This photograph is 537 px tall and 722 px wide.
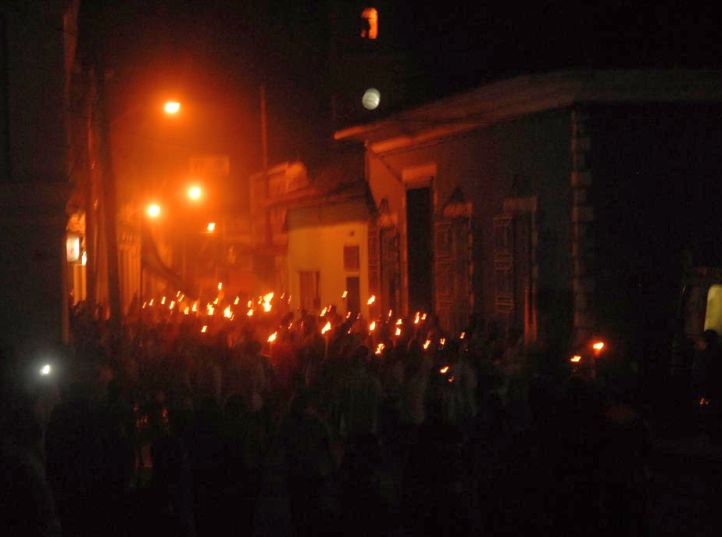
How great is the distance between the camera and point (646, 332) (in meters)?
19.8

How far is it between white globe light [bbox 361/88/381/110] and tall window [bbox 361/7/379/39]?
1.58m

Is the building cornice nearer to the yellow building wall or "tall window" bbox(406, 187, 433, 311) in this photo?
"tall window" bbox(406, 187, 433, 311)

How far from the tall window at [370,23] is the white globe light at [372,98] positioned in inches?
62.1

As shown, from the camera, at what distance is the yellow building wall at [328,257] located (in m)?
30.1

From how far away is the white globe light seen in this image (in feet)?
113

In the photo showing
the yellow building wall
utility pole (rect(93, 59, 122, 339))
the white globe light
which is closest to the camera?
utility pole (rect(93, 59, 122, 339))

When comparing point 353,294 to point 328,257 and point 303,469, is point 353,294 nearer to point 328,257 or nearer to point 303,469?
point 328,257

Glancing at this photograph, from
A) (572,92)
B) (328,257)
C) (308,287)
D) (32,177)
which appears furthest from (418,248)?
(32,177)

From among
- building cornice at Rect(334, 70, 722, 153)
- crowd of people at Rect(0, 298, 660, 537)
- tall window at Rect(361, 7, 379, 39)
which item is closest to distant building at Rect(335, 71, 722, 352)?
building cornice at Rect(334, 70, 722, 153)

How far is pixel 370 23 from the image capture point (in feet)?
115

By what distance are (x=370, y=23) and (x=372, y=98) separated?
2277mm

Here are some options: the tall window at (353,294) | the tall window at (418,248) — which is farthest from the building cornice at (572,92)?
the tall window at (353,294)

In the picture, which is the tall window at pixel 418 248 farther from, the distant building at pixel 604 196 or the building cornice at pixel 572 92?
the distant building at pixel 604 196

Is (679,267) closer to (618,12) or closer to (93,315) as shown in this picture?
(618,12)
